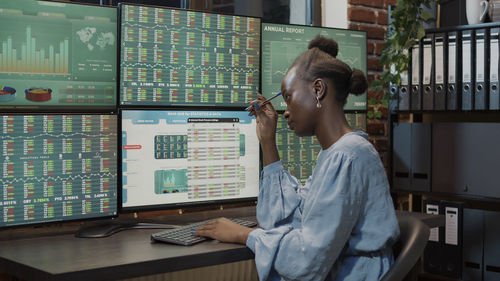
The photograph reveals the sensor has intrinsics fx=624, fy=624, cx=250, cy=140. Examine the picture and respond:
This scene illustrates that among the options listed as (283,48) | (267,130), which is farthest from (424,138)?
(267,130)

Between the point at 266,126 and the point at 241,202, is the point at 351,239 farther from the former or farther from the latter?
the point at 241,202

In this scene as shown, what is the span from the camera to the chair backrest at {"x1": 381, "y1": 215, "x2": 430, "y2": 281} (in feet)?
4.81

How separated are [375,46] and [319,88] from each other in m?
1.66

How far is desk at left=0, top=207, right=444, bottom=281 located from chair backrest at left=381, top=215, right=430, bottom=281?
0.44 meters

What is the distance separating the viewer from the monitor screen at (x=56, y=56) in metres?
1.92

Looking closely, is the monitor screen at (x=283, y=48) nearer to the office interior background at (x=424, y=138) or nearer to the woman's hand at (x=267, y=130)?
the office interior background at (x=424, y=138)

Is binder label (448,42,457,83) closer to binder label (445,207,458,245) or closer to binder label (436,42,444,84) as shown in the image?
binder label (436,42,444,84)

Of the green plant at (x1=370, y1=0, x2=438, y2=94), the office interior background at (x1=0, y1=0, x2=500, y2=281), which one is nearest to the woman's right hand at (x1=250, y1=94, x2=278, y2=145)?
the office interior background at (x1=0, y1=0, x2=500, y2=281)

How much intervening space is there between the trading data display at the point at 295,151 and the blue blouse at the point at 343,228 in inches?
35.4

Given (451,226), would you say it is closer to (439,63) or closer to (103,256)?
(439,63)

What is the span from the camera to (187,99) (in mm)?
2285

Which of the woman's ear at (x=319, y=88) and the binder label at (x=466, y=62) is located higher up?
the binder label at (x=466, y=62)

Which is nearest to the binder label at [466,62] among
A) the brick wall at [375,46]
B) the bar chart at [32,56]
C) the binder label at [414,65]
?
the binder label at [414,65]

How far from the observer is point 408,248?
1.49 metres
